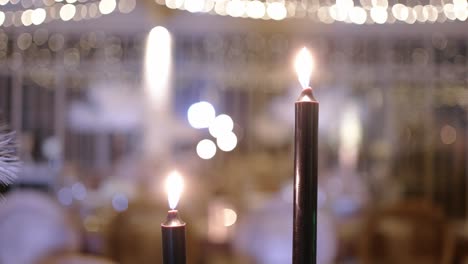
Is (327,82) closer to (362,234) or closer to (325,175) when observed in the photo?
(325,175)

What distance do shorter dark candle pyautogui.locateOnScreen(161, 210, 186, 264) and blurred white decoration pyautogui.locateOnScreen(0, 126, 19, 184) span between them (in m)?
0.12

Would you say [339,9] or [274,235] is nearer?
[274,235]

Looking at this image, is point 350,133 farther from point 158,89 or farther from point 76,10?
point 76,10

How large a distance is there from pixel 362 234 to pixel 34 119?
4634 millimetres

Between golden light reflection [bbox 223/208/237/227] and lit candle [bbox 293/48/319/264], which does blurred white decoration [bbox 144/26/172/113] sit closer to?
golden light reflection [bbox 223/208/237/227]

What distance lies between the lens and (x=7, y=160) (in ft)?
1.34

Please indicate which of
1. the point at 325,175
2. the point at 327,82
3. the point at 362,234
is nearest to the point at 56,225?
the point at 362,234

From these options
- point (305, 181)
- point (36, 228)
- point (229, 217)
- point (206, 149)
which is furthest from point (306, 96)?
point (206, 149)

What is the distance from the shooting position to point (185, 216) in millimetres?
2359

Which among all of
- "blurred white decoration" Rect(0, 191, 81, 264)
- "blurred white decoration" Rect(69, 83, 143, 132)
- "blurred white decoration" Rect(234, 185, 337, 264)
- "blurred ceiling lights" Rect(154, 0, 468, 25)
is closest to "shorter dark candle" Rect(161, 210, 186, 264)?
"blurred white decoration" Rect(0, 191, 81, 264)

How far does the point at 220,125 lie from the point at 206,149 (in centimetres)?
50

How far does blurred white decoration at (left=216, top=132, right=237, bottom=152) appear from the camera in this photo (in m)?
7.52

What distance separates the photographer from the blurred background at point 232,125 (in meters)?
2.39

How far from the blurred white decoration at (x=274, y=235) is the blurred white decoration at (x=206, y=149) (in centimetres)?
465
